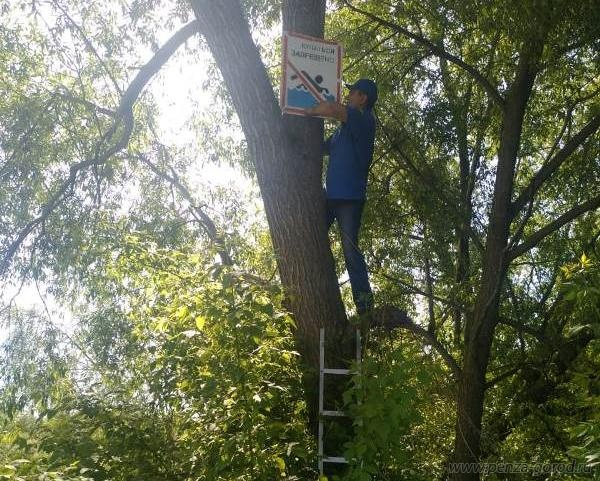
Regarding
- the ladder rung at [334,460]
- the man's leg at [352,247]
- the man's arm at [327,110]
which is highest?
the man's arm at [327,110]

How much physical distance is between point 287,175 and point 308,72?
2.26 feet

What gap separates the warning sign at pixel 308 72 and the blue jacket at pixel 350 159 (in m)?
0.22

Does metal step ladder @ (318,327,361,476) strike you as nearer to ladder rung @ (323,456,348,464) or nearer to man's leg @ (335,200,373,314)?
ladder rung @ (323,456,348,464)

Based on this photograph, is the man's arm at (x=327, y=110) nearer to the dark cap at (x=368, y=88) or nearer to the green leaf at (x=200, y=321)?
the dark cap at (x=368, y=88)

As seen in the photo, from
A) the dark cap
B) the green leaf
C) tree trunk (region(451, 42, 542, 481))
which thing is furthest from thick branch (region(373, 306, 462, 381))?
the dark cap

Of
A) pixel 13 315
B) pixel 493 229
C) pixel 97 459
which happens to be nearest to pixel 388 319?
pixel 493 229

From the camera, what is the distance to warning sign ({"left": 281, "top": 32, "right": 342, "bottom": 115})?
4.71 m

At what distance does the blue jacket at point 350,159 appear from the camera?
16.2ft

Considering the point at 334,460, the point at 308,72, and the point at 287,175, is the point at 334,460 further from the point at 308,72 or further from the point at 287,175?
the point at 308,72

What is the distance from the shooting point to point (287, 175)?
15.4 feet

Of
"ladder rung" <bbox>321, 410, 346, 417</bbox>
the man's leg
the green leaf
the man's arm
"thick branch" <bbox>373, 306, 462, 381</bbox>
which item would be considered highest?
the man's arm

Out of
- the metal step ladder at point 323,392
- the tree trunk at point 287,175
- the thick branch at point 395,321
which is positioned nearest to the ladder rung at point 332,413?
the metal step ladder at point 323,392

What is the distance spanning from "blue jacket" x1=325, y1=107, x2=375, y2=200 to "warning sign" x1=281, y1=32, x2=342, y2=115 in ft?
0.74

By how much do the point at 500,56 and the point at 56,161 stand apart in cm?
402
